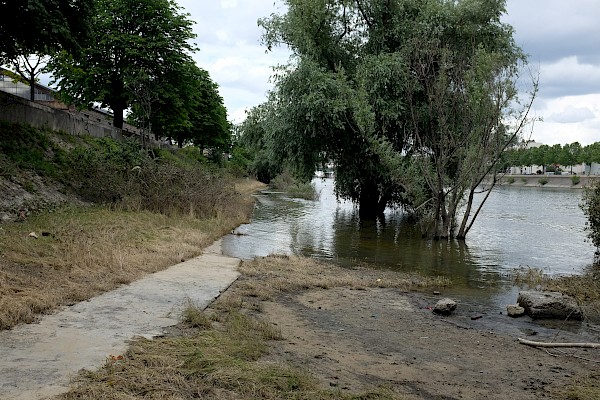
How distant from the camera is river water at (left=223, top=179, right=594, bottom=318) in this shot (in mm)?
15028

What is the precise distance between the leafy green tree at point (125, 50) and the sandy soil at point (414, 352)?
24246 millimetres

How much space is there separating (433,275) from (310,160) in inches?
508

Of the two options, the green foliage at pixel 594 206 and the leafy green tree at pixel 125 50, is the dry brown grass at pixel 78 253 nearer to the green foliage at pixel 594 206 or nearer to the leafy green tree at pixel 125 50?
the green foliage at pixel 594 206

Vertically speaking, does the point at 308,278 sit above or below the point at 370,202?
below

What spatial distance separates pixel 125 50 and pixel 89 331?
26.9 m

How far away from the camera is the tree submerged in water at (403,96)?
69.2 ft

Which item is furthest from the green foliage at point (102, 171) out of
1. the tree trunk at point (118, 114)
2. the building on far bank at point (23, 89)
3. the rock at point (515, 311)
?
the building on far bank at point (23, 89)

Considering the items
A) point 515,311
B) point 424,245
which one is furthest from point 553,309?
point 424,245

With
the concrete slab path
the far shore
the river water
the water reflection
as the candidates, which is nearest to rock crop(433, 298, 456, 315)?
the river water

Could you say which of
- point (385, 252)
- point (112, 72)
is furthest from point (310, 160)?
point (112, 72)

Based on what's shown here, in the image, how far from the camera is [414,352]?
746 cm

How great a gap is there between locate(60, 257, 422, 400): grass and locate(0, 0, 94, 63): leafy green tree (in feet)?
41.6

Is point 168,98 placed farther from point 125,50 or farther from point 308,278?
point 308,278

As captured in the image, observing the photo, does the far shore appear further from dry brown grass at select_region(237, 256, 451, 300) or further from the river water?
dry brown grass at select_region(237, 256, 451, 300)
